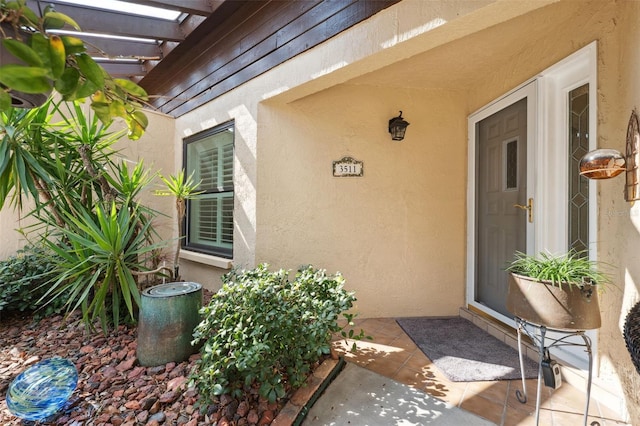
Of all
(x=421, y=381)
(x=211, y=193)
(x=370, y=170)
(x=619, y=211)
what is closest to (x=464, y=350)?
(x=421, y=381)

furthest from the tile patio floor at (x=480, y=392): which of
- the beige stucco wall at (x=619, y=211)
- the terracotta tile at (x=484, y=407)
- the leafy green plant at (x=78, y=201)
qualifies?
the leafy green plant at (x=78, y=201)

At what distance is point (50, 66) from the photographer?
1.72 feet

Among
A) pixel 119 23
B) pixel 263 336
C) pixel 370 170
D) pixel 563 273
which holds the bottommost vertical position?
pixel 263 336

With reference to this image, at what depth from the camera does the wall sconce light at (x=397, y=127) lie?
120 inches

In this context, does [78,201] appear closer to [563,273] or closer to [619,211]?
[563,273]

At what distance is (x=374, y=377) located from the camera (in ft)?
6.80

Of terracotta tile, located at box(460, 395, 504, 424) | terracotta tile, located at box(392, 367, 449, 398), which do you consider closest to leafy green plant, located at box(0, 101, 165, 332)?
terracotta tile, located at box(392, 367, 449, 398)

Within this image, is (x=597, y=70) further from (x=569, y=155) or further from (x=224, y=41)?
(x=224, y=41)

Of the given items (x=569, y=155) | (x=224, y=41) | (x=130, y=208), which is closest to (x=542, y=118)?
(x=569, y=155)

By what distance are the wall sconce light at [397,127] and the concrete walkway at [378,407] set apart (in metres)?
2.26

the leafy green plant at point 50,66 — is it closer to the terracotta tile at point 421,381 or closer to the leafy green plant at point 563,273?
the leafy green plant at point 563,273

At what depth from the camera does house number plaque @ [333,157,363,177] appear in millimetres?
3092

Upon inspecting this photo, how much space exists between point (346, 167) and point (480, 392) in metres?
2.17

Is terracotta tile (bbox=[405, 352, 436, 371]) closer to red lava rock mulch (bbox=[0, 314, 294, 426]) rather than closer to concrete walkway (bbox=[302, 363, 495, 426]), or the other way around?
concrete walkway (bbox=[302, 363, 495, 426])
